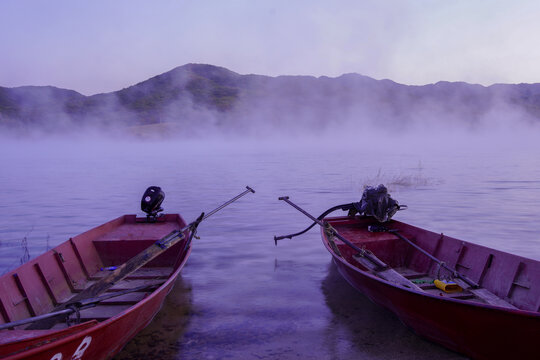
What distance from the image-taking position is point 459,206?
635 inches

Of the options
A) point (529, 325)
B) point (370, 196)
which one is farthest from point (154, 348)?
point (370, 196)

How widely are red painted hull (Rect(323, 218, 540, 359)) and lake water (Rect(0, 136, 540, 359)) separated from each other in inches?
16.7

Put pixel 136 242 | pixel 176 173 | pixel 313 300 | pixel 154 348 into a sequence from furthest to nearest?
pixel 176 173 < pixel 136 242 < pixel 313 300 < pixel 154 348

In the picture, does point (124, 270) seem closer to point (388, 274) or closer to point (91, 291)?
point (91, 291)

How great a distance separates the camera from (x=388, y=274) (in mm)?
6773

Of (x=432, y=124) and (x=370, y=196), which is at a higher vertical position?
(x=432, y=124)

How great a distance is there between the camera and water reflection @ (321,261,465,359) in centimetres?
555

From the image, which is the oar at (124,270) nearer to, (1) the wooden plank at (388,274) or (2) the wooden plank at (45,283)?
(2) the wooden plank at (45,283)

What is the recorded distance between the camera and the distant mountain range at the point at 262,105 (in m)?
109

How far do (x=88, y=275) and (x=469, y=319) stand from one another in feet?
18.8

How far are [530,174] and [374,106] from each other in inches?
4439

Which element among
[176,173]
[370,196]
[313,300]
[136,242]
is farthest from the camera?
[176,173]

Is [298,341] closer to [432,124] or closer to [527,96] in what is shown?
[432,124]

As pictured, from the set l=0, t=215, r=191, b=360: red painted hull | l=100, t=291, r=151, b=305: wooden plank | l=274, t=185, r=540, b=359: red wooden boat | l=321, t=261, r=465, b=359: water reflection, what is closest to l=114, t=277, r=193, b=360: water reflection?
l=0, t=215, r=191, b=360: red painted hull
